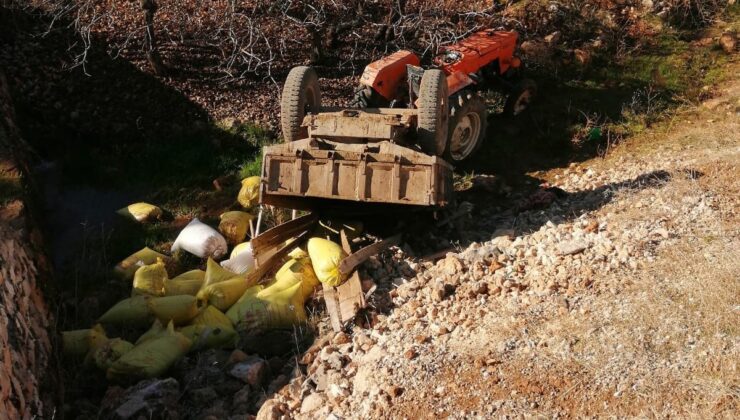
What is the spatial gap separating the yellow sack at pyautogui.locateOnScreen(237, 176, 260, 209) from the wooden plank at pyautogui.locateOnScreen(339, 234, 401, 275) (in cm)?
166

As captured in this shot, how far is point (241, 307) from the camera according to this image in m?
5.22

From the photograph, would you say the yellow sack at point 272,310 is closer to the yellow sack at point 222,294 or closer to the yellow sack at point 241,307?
the yellow sack at point 241,307

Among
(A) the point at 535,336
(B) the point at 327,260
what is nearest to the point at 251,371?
(B) the point at 327,260

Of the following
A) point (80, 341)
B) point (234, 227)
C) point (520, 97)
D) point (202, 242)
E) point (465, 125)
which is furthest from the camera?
point (520, 97)

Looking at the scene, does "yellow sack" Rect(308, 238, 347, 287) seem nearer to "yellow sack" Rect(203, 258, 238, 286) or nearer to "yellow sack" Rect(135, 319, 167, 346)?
"yellow sack" Rect(203, 258, 238, 286)

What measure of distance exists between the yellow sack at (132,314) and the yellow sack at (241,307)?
1.92ft

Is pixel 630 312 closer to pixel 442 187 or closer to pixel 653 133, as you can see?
pixel 442 187

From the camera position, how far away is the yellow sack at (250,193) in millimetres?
6895

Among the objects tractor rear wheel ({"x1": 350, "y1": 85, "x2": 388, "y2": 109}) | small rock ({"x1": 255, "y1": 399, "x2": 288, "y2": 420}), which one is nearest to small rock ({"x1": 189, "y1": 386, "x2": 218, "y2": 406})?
small rock ({"x1": 255, "y1": 399, "x2": 288, "y2": 420})

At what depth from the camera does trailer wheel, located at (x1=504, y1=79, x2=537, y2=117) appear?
8109mm

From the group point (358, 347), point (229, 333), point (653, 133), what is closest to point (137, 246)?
point (229, 333)

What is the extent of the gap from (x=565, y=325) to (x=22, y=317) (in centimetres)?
331

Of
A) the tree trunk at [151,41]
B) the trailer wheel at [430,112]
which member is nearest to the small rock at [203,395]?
the trailer wheel at [430,112]

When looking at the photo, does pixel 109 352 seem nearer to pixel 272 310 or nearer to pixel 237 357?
pixel 237 357
